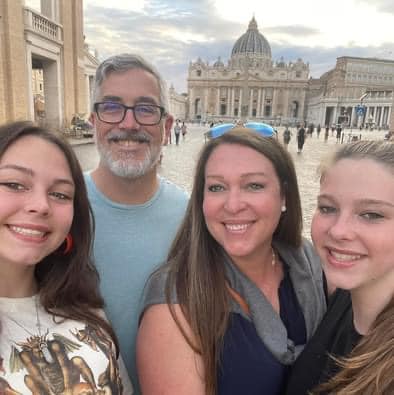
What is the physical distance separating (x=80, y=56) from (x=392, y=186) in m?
18.2

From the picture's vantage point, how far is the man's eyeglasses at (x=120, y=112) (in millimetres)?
2410

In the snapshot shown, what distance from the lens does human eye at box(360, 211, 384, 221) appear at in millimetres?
1468

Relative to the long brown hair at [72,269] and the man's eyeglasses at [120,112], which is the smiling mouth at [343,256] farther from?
the man's eyeglasses at [120,112]

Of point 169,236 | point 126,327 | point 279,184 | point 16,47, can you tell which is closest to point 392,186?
point 279,184

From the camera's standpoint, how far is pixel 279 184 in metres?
1.99

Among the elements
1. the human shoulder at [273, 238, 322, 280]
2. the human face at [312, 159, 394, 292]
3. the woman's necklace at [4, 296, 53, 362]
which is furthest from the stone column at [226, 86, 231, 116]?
the woman's necklace at [4, 296, 53, 362]

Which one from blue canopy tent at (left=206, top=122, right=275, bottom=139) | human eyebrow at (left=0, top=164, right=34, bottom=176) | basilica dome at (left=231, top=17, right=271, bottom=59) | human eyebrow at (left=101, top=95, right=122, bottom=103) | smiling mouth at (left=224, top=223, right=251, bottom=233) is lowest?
smiling mouth at (left=224, top=223, right=251, bottom=233)

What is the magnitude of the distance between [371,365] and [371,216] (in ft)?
1.86

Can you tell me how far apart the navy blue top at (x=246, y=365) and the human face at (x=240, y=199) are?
1.22 feet

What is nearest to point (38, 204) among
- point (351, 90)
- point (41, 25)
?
point (41, 25)

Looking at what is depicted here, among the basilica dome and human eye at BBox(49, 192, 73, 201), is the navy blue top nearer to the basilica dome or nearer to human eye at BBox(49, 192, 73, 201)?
human eye at BBox(49, 192, 73, 201)

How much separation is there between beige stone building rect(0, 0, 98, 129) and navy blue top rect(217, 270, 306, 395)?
8771mm

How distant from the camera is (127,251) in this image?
2.31 meters

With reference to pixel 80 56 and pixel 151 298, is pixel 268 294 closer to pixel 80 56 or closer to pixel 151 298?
pixel 151 298
